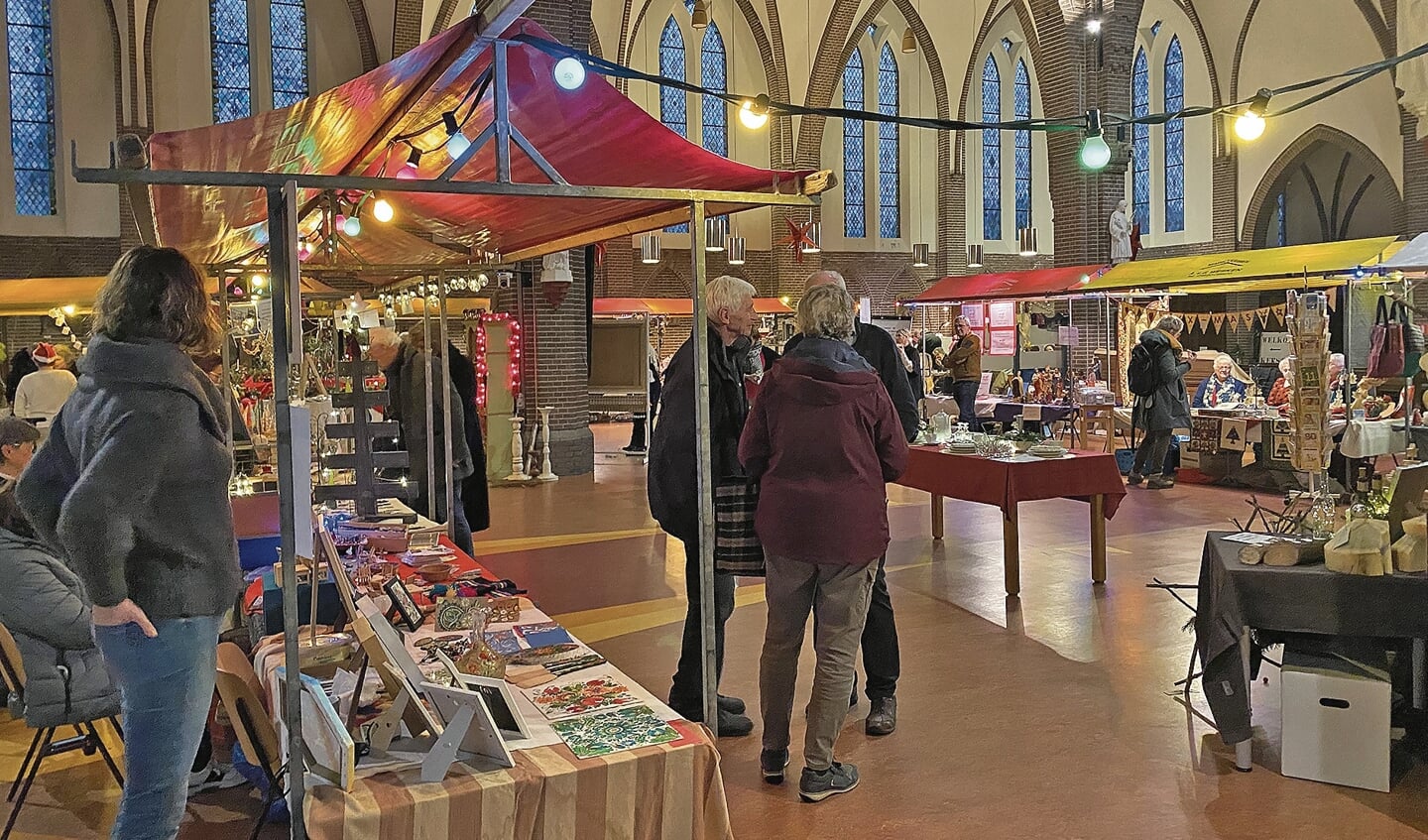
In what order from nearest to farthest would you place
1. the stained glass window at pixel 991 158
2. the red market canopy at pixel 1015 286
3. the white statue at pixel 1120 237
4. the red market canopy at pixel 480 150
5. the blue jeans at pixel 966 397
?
the red market canopy at pixel 480 150 < the blue jeans at pixel 966 397 < the red market canopy at pixel 1015 286 < the white statue at pixel 1120 237 < the stained glass window at pixel 991 158

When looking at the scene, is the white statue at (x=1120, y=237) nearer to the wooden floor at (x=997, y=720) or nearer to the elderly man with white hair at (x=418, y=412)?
the wooden floor at (x=997, y=720)

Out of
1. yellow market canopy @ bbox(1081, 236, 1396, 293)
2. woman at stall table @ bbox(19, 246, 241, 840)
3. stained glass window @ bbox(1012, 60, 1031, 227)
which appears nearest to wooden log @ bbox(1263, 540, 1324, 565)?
woman at stall table @ bbox(19, 246, 241, 840)

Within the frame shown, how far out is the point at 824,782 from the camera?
3.65m

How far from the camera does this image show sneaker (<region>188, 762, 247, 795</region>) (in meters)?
3.77

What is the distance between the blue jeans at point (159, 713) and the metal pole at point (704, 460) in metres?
1.34

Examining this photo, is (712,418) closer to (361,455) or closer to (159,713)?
(361,455)

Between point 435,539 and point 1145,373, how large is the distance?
26.4 ft

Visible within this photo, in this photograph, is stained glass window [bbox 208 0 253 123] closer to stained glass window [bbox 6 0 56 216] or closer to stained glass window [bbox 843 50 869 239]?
stained glass window [bbox 6 0 56 216]

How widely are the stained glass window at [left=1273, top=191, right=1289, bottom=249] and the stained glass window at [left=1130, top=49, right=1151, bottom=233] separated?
8.40 feet

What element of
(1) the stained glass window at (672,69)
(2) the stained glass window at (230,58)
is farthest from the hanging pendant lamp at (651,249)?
(2) the stained glass window at (230,58)

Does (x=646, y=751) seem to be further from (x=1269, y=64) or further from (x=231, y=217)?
(x=1269, y=64)

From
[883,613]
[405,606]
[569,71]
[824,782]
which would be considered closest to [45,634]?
[405,606]

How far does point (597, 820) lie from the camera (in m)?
2.53

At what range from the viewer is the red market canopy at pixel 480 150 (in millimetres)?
3178
